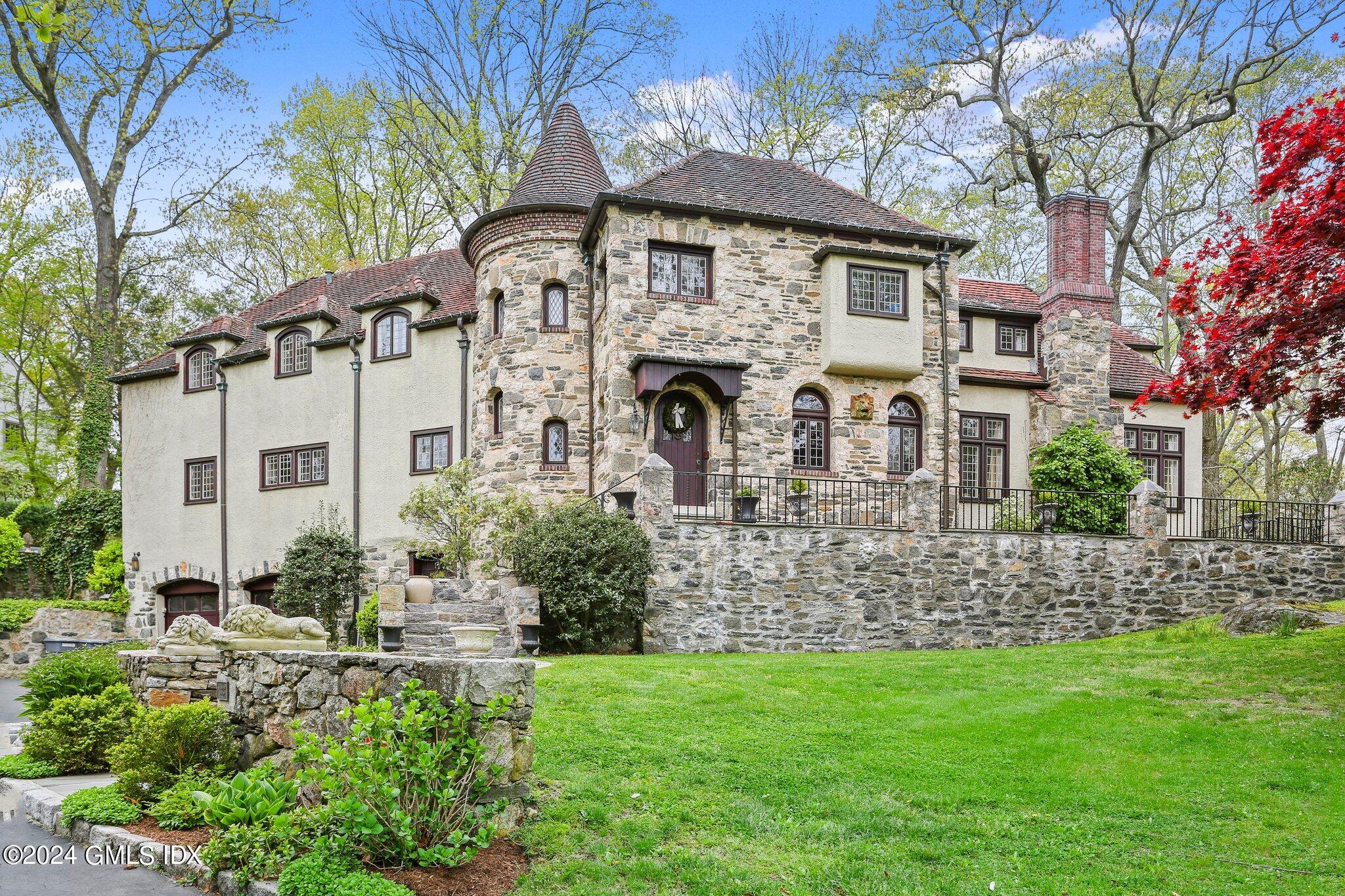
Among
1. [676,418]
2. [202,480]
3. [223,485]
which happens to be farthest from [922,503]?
[202,480]

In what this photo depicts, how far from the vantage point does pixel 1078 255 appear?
843 inches

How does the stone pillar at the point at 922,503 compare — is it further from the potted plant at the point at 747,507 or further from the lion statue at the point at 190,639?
the lion statue at the point at 190,639

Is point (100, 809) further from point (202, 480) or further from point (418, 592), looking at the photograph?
point (202, 480)

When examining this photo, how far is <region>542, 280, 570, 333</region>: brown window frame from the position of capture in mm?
19203

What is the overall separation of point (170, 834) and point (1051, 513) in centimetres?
1438

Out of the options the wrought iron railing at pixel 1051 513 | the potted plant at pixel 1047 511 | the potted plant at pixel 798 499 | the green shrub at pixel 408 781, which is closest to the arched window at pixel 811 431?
the potted plant at pixel 798 499

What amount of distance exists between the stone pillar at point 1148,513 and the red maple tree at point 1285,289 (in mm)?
6792

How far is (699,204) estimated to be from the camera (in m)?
17.9

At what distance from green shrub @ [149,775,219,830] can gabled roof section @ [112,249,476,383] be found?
14.8 m

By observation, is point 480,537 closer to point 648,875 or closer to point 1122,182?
point 648,875

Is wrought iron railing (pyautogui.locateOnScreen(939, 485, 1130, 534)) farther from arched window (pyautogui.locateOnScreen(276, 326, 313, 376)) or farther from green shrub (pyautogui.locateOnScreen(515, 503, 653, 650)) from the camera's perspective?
arched window (pyautogui.locateOnScreen(276, 326, 313, 376))

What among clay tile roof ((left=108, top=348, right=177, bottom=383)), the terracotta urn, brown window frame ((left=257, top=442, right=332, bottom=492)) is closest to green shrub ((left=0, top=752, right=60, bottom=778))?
the terracotta urn

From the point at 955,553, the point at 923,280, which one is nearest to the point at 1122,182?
the point at 923,280

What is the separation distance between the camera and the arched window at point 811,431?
18.4m
